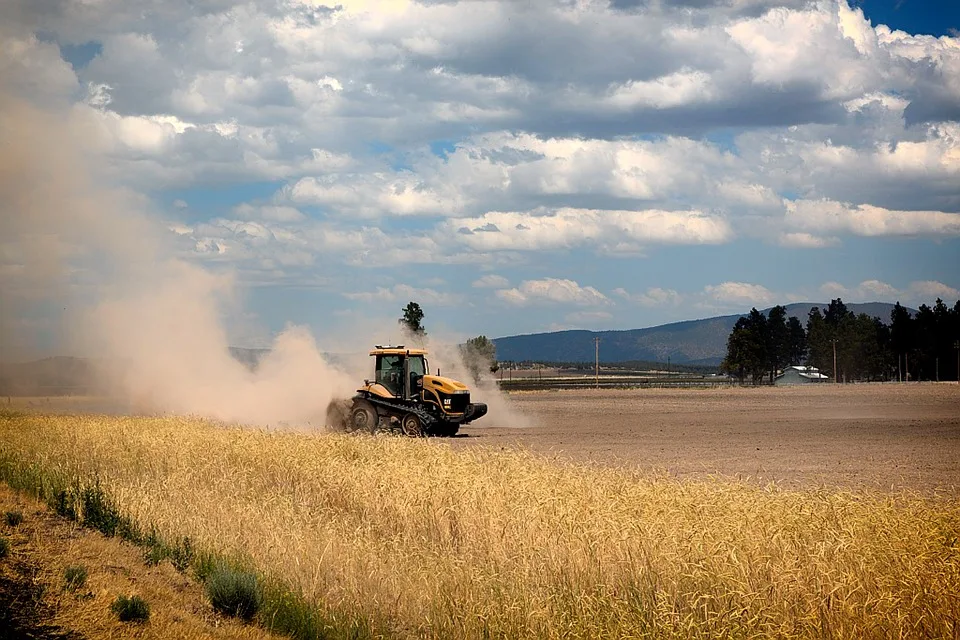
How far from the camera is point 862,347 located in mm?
179375

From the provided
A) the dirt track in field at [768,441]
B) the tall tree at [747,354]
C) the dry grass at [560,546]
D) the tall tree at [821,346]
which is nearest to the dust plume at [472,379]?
the dirt track in field at [768,441]

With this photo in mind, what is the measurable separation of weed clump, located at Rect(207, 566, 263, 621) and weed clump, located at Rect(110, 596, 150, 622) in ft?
3.61

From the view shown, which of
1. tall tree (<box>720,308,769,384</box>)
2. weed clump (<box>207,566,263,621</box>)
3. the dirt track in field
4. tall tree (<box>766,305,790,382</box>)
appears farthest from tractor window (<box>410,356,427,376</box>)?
tall tree (<box>766,305,790,382</box>)

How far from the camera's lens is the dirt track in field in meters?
26.3

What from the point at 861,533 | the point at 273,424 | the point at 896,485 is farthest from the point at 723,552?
the point at 273,424

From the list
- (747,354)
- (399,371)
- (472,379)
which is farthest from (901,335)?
(399,371)

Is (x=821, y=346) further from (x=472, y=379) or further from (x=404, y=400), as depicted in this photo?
(x=404, y=400)

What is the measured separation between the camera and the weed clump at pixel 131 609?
1175 centimetres

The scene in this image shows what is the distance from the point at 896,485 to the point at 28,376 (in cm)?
5396

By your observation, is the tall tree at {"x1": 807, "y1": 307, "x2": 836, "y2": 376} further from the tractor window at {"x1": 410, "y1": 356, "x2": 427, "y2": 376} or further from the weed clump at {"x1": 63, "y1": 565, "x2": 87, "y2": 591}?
the weed clump at {"x1": 63, "y1": 565, "x2": 87, "y2": 591}

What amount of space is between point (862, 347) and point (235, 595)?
7205 inches

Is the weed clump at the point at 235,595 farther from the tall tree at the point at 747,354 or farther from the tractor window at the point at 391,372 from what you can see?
the tall tree at the point at 747,354

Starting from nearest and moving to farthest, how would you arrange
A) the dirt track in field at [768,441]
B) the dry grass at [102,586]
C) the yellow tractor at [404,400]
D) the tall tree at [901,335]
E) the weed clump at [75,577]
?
the dry grass at [102,586]
the weed clump at [75,577]
the dirt track in field at [768,441]
the yellow tractor at [404,400]
the tall tree at [901,335]

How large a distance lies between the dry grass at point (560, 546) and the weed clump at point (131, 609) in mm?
2427
